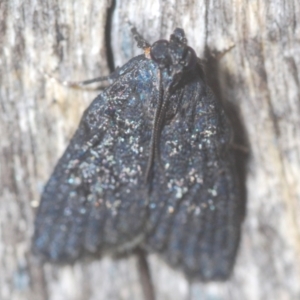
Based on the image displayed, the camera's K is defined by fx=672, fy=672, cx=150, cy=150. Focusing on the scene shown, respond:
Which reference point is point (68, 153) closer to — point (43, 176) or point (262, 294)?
point (43, 176)

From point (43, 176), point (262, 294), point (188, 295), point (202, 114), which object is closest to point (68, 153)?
point (43, 176)

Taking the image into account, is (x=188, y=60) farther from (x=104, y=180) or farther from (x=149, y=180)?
(x=104, y=180)

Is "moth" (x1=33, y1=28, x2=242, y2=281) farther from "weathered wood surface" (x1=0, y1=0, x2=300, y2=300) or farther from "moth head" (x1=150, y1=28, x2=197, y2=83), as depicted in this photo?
"weathered wood surface" (x1=0, y1=0, x2=300, y2=300)

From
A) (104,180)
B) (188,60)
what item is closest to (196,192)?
(104,180)

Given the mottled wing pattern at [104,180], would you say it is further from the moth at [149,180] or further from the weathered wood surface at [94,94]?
the weathered wood surface at [94,94]

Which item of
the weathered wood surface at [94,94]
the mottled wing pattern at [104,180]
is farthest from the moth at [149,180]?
the weathered wood surface at [94,94]

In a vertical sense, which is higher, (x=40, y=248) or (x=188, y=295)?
(x=40, y=248)
